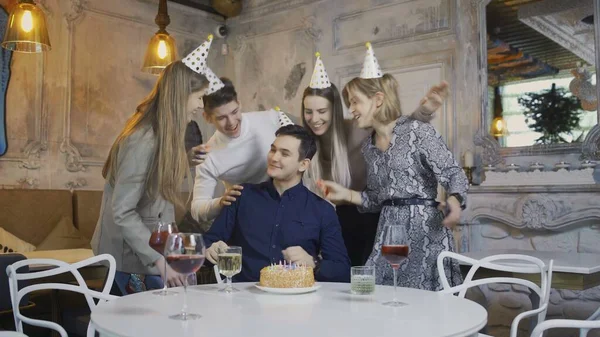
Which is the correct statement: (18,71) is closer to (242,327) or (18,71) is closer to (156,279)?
(156,279)

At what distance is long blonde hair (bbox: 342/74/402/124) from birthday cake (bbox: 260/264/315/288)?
1564 mm

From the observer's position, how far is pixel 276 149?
110 inches

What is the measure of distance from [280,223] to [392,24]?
279 centimetres

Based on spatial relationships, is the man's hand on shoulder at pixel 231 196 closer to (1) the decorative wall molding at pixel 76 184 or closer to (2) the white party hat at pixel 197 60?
(2) the white party hat at pixel 197 60

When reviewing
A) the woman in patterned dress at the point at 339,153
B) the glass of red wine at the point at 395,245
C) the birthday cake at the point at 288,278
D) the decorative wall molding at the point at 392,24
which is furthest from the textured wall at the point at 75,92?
the glass of red wine at the point at 395,245

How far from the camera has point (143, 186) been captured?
2.63 m

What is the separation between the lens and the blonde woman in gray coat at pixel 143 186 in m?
2.57


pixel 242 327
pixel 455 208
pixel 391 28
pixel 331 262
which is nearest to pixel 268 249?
pixel 331 262

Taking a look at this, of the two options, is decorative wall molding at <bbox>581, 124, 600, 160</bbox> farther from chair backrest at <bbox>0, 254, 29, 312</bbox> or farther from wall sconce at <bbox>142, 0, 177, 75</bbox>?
chair backrest at <bbox>0, 254, 29, 312</bbox>

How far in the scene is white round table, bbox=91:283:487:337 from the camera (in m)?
1.24

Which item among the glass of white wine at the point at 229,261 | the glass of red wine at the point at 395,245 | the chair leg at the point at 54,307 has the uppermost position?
the glass of red wine at the point at 395,245

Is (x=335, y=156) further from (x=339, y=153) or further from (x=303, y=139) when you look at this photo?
(x=303, y=139)

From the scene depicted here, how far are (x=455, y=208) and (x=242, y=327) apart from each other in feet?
5.23

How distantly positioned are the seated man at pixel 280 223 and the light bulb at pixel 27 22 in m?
1.81
